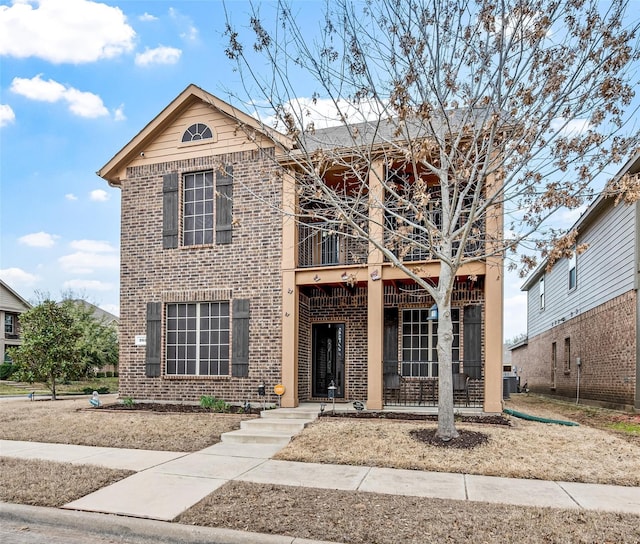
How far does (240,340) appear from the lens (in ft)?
37.2

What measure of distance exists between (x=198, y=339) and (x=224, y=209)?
3.21 m

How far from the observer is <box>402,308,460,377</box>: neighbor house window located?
37.7 feet

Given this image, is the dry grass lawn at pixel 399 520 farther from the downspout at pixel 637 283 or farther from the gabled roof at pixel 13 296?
the gabled roof at pixel 13 296

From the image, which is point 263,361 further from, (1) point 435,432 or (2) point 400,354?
(1) point 435,432

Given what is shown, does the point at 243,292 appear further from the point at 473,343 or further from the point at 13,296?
the point at 13,296

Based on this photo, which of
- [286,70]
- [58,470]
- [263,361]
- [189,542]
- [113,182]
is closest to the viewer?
[189,542]

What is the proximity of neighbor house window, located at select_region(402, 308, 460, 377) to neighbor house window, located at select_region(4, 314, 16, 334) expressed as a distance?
3078 centimetres

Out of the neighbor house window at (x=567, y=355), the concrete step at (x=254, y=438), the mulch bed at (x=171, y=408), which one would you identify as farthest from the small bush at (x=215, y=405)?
the neighbor house window at (x=567, y=355)

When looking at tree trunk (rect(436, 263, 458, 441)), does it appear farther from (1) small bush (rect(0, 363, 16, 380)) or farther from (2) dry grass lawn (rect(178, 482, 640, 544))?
(1) small bush (rect(0, 363, 16, 380))

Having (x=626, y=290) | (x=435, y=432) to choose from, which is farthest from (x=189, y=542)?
(x=626, y=290)

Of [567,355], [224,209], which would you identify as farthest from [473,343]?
[567,355]

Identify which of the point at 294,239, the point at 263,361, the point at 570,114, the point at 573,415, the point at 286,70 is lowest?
the point at 573,415

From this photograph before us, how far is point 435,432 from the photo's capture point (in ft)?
25.1

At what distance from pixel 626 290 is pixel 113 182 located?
13723 millimetres
